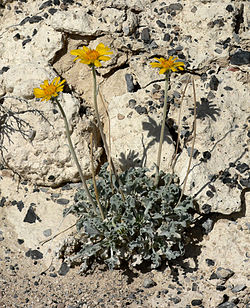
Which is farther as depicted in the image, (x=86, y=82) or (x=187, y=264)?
(x=86, y=82)

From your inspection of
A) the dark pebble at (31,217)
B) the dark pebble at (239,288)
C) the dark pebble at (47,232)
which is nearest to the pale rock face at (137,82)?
the dark pebble at (31,217)

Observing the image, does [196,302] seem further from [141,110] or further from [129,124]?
[141,110]

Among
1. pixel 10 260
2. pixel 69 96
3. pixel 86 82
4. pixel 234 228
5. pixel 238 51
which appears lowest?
pixel 10 260

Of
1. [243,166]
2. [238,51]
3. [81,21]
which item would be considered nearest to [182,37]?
[238,51]

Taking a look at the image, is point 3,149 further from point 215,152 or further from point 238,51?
point 238,51

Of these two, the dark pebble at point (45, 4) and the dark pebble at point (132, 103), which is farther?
the dark pebble at point (45, 4)

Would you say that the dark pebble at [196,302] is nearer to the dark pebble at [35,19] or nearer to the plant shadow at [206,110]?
the plant shadow at [206,110]
